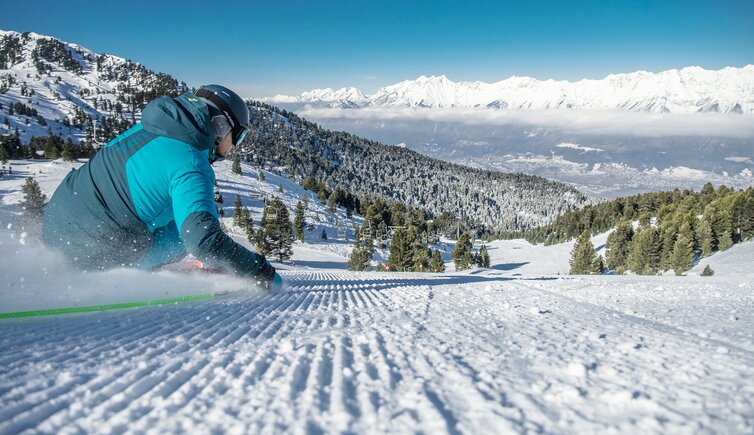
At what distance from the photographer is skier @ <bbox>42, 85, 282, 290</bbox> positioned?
362 cm

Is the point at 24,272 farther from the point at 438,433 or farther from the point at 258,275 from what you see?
the point at 438,433

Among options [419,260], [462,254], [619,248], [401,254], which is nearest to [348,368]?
[401,254]

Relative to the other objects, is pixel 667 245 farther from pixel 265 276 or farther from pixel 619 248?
pixel 265 276

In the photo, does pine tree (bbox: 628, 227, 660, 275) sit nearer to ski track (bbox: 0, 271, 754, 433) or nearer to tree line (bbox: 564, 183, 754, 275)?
tree line (bbox: 564, 183, 754, 275)

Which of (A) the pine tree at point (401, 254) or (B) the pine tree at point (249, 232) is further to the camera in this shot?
(B) the pine tree at point (249, 232)

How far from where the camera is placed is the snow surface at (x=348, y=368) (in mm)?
1688

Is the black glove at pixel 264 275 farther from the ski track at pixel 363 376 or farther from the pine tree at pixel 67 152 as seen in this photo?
the pine tree at pixel 67 152

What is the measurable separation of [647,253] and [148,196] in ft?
199

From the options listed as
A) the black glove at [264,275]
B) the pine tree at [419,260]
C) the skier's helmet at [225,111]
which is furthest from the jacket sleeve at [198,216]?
the pine tree at [419,260]

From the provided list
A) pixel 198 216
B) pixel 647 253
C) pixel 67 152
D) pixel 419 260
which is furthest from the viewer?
pixel 67 152

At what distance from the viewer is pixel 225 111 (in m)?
4.50

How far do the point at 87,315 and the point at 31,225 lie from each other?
2.27 meters

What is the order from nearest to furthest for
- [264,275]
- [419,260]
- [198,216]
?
[198,216] < [264,275] < [419,260]

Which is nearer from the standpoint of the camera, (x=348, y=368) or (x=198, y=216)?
(x=348, y=368)
